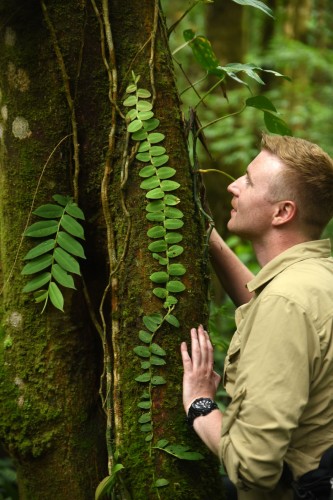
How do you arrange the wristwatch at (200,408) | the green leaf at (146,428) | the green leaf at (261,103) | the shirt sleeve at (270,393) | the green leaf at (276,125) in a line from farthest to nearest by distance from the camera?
the green leaf at (276,125), the green leaf at (261,103), the green leaf at (146,428), the wristwatch at (200,408), the shirt sleeve at (270,393)

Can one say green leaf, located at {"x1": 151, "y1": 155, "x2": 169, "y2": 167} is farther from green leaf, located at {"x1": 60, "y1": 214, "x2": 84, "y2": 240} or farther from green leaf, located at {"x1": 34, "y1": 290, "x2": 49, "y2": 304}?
green leaf, located at {"x1": 34, "y1": 290, "x2": 49, "y2": 304}

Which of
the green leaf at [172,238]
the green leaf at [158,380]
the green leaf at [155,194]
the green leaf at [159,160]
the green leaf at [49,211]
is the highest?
the green leaf at [159,160]

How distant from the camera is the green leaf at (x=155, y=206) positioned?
8.57ft

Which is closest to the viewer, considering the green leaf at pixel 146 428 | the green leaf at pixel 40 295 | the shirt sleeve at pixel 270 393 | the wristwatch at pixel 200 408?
the shirt sleeve at pixel 270 393

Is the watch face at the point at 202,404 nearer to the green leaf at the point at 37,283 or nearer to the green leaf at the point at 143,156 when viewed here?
the green leaf at the point at 37,283

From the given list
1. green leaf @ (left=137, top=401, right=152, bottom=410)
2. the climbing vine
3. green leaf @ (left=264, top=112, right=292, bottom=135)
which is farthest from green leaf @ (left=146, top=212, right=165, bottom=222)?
green leaf @ (left=264, top=112, right=292, bottom=135)

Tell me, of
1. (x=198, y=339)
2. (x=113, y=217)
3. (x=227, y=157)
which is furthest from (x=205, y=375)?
(x=227, y=157)

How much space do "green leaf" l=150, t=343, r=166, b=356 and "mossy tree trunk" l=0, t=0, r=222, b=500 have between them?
7 cm

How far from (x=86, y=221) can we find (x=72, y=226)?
0.19 metres

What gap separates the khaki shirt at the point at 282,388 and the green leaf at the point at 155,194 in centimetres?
64

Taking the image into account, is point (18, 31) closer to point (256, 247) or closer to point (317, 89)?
point (256, 247)

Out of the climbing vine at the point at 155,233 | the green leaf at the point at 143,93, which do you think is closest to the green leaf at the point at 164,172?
the climbing vine at the point at 155,233

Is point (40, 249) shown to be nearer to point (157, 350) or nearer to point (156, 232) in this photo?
point (156, 232)

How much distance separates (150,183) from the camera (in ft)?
8.59
